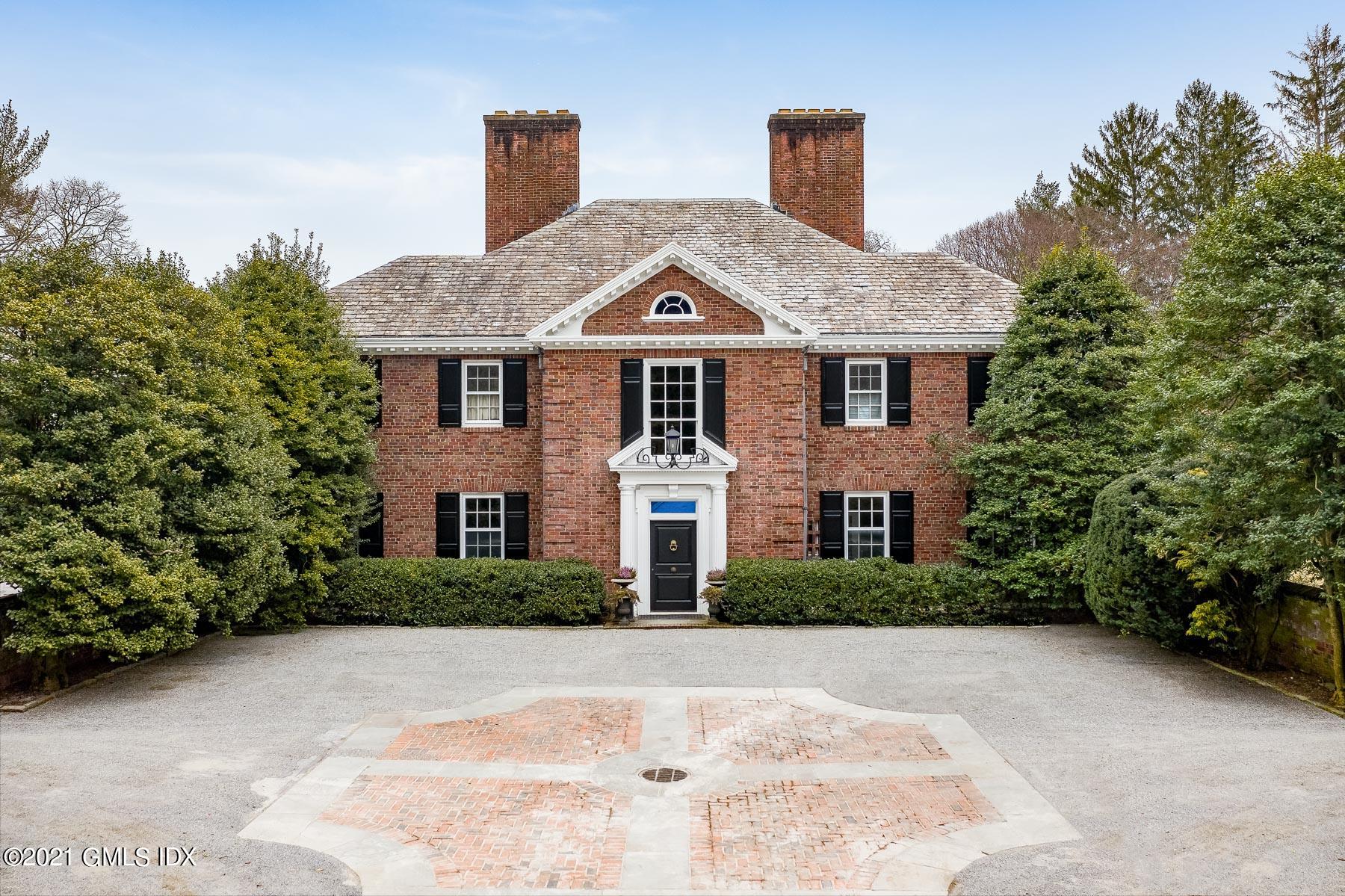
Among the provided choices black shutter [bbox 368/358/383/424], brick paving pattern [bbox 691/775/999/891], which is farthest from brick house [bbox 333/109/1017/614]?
brick paving pattern [bbox 691/775/999/891]

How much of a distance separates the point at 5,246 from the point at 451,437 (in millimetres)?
16391

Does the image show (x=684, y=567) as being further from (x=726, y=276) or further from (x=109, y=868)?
(x=109, y=868)

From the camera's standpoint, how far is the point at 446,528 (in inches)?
825

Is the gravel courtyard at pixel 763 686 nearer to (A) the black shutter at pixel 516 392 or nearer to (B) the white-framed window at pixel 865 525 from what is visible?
(B) the white-framed window at pixel 865 525

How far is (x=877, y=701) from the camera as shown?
1269cm

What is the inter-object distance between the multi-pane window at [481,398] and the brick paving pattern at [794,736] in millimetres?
10460

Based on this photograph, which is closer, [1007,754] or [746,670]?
[1007,754]

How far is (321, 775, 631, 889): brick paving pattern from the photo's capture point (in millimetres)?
7582

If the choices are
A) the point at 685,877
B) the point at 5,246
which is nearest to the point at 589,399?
the point at 685,877

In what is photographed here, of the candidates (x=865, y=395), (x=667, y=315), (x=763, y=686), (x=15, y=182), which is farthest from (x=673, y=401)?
(x=15, y=182)

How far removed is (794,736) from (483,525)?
1182 centimetres

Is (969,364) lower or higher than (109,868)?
higher

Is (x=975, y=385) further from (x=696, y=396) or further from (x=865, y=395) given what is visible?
(x=696, y=396)

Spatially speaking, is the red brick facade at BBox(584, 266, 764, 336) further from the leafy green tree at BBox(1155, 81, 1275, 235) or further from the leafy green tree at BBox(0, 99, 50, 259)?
the leafy green tree at BBox(1155, 81, 1275, 235)
